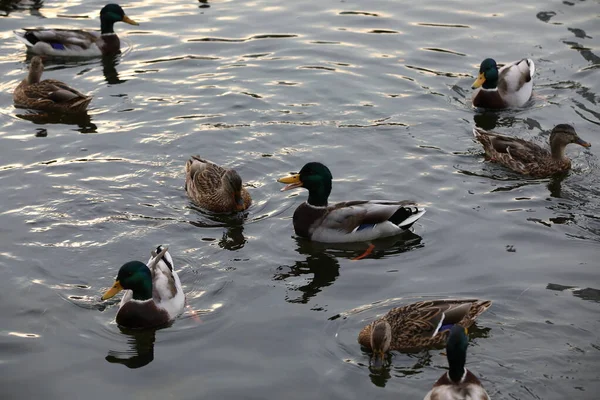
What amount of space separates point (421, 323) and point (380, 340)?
55 cm

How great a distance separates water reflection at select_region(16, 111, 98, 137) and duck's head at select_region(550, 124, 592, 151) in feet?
22.5

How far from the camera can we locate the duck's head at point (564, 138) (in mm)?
13891

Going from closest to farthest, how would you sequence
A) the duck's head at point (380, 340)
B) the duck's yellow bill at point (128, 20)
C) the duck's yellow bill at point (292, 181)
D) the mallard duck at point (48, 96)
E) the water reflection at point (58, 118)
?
1. the duck's head at point (380, 340)
2. the duck's yellow bill at point (292, 181)
3. the water reflection at point (58, 118)
4. the mallard duck at point (48, 96)
5. the duck's yellow bill at point (128, 20)

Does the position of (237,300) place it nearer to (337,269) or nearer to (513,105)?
(337,269)

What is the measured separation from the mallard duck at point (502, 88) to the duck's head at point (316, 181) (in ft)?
14.7

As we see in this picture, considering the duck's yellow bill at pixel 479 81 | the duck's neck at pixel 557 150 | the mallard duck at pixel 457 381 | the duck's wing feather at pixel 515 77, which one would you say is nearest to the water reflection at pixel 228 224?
the mallard duck at pixel 457 381

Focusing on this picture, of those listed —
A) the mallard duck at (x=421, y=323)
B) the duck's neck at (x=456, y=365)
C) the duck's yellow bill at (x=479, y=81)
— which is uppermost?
the duck's yellow bill at (x=479, y=81)

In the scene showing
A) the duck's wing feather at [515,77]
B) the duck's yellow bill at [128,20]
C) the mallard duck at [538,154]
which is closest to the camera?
the mallard duck at [538,154]

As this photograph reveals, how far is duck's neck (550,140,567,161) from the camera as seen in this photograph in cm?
1389

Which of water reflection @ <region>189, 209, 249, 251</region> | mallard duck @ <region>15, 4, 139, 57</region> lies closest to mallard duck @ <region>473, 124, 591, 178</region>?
water reflection @ <region>189, 209, 249, 251</region>

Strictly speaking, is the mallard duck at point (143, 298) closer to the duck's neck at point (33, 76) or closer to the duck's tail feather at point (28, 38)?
the duck's neck at point (33, 76)

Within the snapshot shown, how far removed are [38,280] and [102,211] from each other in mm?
1775

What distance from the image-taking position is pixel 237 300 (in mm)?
10828

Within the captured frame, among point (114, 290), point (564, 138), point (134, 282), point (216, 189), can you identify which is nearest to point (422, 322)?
point (134, 282)
